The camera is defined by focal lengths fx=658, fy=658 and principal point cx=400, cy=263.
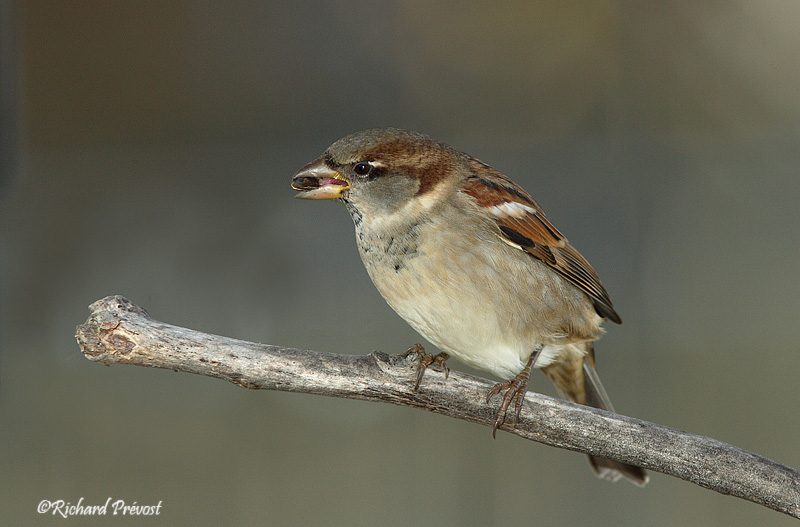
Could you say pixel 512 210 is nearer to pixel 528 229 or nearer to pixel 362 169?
pixel 528 229

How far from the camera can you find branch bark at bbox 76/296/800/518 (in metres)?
1.19

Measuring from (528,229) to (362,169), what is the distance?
0.42 metres

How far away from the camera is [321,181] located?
143cm

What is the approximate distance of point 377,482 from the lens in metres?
2.42

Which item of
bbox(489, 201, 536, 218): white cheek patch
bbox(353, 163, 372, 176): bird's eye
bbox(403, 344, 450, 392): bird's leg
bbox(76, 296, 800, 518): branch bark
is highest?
bbox(489, 201, 536, 218): white cheek patch

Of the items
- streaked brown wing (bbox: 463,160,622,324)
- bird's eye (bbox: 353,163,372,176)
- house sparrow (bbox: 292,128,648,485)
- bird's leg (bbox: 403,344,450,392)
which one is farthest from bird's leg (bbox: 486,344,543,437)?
bird's eye (bbox: 353,163,372,176)

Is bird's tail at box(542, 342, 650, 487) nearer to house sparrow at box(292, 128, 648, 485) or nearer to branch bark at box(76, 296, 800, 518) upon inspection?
house sparrow at box(292, 128, 648, 485)

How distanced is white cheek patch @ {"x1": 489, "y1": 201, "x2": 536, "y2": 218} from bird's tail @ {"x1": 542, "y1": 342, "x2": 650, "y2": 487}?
16.1 inches

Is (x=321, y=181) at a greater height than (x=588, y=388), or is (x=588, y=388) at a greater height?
(x=321, y=181)

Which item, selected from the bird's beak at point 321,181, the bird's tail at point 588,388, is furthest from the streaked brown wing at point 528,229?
the bird's beak at point 321,181

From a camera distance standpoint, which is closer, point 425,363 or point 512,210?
point 425,363

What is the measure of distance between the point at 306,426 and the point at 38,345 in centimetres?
122

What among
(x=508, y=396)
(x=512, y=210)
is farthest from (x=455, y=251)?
(x=508, y=396)

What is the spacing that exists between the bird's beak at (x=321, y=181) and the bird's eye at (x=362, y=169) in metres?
0.03
